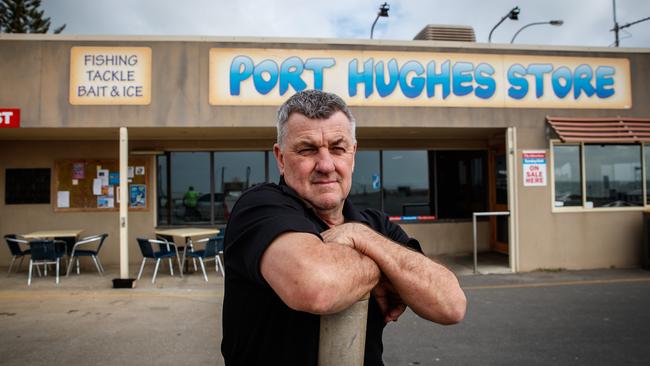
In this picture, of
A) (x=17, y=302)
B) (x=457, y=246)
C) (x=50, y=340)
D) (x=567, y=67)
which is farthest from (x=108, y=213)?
(x=567, y=67)

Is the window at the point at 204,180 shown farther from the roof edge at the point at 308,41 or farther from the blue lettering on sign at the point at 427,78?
the roof edge at the point at 308,41

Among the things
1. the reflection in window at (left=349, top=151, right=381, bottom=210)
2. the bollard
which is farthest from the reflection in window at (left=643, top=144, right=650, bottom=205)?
the bollard

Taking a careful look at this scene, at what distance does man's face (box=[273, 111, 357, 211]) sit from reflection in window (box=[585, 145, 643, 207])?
9.20 meters

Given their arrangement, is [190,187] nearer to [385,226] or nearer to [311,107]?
[385,226]

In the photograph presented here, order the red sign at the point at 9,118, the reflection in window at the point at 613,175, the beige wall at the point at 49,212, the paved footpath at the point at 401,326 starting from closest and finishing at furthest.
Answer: the paved footpath at the point at 401,326 < the red sign at the point at 9,118 < the reflection in window at the point at 613,175 < the beige wall at the point at 49,212

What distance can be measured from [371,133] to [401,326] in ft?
16.6

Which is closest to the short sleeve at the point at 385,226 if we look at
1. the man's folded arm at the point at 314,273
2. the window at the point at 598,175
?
the man's folded arm at the point at 314,273

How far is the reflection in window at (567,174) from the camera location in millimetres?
8953

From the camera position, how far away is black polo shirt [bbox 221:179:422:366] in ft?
4.16

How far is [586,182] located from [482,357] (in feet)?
20.6

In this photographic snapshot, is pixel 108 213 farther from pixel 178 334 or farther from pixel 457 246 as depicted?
pixel 457 246

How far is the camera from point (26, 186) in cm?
977

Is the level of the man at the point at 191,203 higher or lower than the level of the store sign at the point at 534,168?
lower

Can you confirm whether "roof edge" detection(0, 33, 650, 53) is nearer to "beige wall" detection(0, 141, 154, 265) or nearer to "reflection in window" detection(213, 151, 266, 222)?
"beige wall" detection(0, 141, 154, 265)
